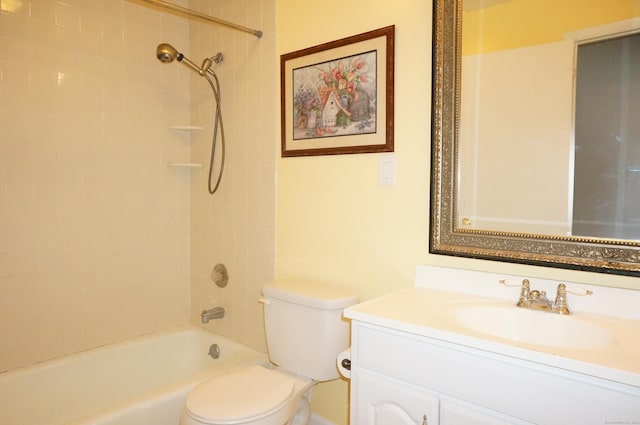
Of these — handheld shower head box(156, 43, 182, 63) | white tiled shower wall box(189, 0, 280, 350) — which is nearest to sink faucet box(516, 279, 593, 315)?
white tiled shower wall box(189, 0, 280, 350)

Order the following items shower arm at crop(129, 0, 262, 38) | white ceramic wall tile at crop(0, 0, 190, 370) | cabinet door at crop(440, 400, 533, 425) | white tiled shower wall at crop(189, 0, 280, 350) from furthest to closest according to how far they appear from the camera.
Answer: white tiled shower wall at crop(189, 0, 280, 350) → white ceramic wall tile at crop(0, 0, 190, 370) → shower arm at crop(129, 0, 262, 38) → cabinet door at crop(440, 400, 533, 425)

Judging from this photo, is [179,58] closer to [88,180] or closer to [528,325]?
[88,180]

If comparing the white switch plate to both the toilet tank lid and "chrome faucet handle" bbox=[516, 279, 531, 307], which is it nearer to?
the toilet tank lid

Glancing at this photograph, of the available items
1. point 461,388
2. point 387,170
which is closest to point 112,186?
point 387,170

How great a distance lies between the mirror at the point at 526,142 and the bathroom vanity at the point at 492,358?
122 millimetres

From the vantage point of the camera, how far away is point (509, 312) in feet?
4.16

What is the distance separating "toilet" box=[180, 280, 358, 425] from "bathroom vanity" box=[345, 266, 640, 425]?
1.10 ft

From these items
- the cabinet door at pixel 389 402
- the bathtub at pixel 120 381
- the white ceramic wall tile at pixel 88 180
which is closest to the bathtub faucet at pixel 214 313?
the bathtub at pixel 120 381

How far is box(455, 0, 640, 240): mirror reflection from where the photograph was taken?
1.17 metres

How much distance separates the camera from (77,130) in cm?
210

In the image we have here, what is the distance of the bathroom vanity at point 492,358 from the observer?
2.86ft

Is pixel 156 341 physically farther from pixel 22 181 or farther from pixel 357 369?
pixel 357 369

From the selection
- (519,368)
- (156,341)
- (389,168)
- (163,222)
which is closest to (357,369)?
(519,368)

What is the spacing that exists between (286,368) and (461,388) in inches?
36.3
